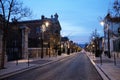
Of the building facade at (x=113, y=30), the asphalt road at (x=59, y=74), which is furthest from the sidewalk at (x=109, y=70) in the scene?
the building facade at (x=113, y=30)

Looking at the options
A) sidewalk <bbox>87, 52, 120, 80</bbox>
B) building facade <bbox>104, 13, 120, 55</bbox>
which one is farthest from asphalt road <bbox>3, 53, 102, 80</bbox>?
building facade <bbox>104, 13, 120, 55</bbox>

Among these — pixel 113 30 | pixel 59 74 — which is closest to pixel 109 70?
pixel 59 74

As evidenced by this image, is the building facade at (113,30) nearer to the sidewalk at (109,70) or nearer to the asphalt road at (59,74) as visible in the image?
the sidewalk at (109,70)

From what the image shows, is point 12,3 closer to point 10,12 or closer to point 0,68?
point 10,12

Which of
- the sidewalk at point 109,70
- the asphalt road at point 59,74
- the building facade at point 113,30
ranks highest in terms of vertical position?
the building facade at point 113,30

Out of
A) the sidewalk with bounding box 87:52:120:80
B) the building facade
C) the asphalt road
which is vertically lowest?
the asphalt road

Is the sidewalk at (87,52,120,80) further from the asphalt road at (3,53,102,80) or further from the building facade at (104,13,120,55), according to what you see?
the building facade at (104,13,120,55)

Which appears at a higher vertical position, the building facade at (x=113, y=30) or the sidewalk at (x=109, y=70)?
the building facade at (x=113, y=30)

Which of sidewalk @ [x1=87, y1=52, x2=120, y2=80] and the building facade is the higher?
the building facade

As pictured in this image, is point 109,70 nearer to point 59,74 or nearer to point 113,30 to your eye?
point 59,74

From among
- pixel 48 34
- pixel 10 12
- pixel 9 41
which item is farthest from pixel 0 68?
pixel 48 34

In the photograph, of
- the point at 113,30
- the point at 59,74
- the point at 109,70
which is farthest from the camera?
the point at 113,30

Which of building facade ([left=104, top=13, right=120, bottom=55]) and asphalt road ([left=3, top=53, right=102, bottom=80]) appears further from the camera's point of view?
building facade ([left=104, top=13, right=120, bottom=55])

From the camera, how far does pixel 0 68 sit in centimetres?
2791
